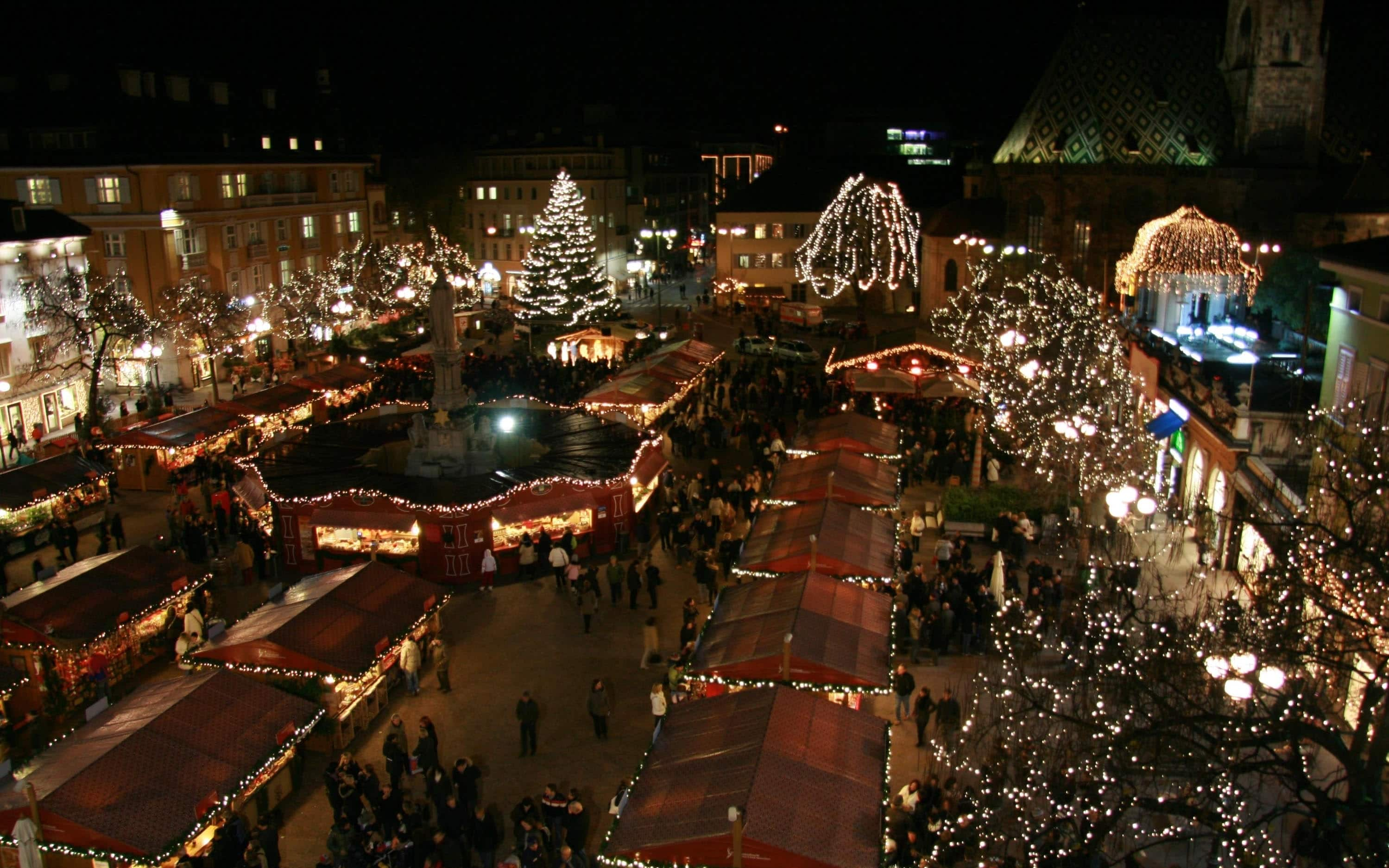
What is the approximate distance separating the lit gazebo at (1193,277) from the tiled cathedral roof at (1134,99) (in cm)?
1355

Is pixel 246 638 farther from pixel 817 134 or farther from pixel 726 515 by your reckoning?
pixel 817 134

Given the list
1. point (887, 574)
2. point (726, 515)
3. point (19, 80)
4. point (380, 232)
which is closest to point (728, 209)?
point (380, 232)

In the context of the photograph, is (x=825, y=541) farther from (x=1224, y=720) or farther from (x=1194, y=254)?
(x=1194, y=254)

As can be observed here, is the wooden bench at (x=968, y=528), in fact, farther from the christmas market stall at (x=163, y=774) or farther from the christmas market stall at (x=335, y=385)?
the christmas market stall at (x=335, y=385)

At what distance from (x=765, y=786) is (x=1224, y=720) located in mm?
4249

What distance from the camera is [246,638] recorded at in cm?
1473

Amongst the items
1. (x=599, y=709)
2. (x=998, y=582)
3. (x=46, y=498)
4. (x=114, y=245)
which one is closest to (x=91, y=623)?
(x=599, y=709)

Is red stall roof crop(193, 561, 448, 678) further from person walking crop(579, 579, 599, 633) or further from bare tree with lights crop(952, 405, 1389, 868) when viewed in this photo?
bare tree with lights crop(952, 405, 1389, 868)

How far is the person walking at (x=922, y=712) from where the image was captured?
1402 cm

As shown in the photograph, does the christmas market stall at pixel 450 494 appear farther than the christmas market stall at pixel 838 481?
No

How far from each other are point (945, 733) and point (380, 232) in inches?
1838

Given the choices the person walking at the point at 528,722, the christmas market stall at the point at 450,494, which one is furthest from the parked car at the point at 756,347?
the person walking at the point at 528,722

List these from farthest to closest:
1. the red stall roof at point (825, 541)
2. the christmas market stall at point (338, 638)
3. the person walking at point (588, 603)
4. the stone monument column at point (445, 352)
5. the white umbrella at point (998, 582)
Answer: the stone monument column at point (445, 352), the person walking at point (588, 603), the white umbrella at point (998, 582), the red stall roof at point (825, 541), the christmas market stall at point (338, 638)

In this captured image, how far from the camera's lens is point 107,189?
36.2 meters
